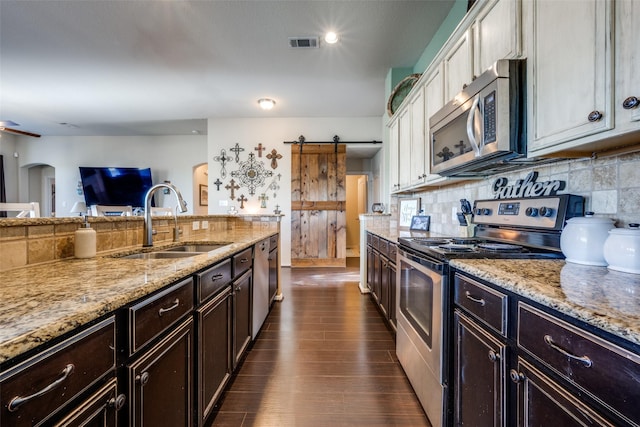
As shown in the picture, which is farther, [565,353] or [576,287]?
[576,287]

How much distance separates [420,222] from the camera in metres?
3.02

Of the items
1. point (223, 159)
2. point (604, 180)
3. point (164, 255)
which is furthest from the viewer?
point (223, 159)

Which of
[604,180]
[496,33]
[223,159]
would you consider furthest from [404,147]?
[223,159]

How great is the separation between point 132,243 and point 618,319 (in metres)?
2.11

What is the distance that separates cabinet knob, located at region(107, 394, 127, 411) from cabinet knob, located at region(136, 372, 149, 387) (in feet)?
0.18

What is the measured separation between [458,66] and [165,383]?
224cm

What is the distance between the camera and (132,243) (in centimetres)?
176

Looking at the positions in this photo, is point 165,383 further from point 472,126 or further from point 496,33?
point 496,33

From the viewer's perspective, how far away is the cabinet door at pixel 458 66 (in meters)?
1.71

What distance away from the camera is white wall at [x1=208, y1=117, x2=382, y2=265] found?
18.1 feet

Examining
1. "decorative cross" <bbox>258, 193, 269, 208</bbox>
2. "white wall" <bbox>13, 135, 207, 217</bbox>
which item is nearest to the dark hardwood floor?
"decorative cross" <bbox>258, 193, 269, 208</bbox>

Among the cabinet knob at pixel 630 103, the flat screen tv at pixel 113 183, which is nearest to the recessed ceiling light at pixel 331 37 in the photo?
the cabinet knob at pixel 630 103

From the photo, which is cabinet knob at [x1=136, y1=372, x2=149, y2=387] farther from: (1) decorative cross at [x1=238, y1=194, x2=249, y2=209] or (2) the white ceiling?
(1) decorative cross at [x1=238, y1=194, x2=249, y2=209]

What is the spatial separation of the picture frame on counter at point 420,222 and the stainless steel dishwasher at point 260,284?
5.13 feet
